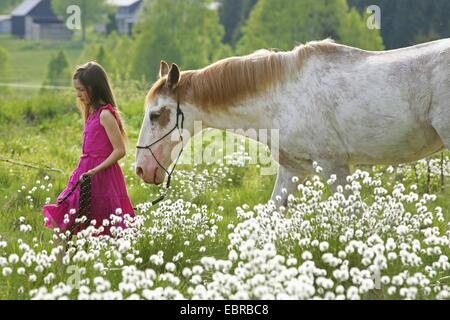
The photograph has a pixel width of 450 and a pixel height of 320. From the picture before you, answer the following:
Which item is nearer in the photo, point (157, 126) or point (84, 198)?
point (84, 198)

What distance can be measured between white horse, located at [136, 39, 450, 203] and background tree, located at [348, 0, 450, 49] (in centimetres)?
3261

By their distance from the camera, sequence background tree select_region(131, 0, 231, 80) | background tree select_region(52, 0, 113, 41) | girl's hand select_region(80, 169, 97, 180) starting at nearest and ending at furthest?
1. girl's hand select_region(80, 169, 97, 180)
2. background tree select_region(131, 0, 231, 80)
3. background tree select_region(52, 0, 113, 41)

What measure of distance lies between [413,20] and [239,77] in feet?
119

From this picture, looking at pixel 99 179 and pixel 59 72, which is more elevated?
pixel 59 72

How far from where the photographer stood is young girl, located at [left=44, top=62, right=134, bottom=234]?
6578 mm

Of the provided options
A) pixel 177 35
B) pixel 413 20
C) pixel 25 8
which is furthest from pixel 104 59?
pixel 25 8

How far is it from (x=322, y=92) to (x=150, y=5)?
4439cm

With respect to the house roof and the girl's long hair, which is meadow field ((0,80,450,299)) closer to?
the girl's long hair

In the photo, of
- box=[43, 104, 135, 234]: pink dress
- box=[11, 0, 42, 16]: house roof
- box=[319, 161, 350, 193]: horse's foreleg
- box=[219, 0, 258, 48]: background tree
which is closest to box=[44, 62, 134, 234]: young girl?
box=[43, 104, 135, 234]: pink dress

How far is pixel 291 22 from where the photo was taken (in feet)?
146

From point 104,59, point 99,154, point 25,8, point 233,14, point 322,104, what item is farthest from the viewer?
point 25,8

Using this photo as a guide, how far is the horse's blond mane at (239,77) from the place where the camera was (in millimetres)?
6961

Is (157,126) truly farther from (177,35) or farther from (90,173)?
(177,35)

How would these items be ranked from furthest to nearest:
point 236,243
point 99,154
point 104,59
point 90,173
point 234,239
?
point 104,59 < point 99,154 < point 90,173 < point 236,243 < point 234,239
